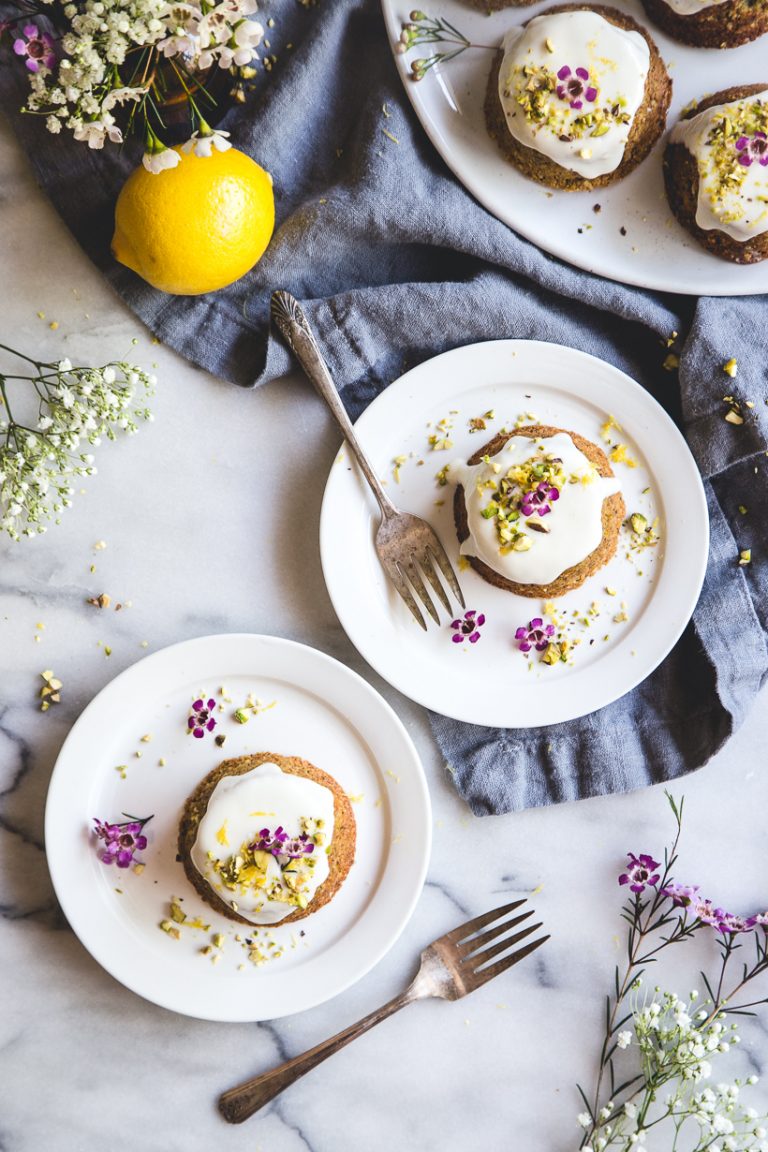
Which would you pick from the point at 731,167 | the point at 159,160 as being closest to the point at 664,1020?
the point at 731,167

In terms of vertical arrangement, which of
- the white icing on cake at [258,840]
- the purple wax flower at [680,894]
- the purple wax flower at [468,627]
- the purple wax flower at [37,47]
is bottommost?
the purple wax flower at [680,894]

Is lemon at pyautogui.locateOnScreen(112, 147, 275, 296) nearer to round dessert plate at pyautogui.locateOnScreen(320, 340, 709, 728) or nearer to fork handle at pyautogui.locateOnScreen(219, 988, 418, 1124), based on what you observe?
round dessert plate at pyautogui.locateOnScreen(320, 340, 709, 728)

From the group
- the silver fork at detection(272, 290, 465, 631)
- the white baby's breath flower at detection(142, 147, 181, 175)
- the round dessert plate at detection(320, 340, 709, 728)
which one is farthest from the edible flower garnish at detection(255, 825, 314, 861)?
the white baby's breath flower at detection(142, 147, 181, 175)

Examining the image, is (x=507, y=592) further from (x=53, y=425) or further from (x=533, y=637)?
(x=53, y=425)

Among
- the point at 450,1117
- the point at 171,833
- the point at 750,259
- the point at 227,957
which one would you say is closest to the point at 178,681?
the point at 171,833

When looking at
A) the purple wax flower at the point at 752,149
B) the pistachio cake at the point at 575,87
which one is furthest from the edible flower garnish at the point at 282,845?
the purple wax flower at the point at 752,149

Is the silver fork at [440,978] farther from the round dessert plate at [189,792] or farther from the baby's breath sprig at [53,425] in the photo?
the baby's breath sprig at [53,425]

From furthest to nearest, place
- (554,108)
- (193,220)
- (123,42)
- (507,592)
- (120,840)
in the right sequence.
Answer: (507,592)
(120,840)
(554,108)
(193,220)
(123,42)
